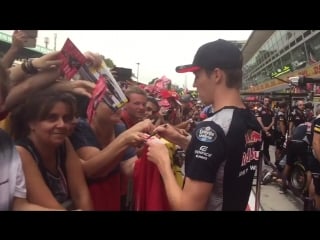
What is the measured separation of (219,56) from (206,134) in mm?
375

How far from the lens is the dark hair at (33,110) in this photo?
5.33 feet

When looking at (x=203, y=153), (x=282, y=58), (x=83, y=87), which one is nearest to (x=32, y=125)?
(x=83, y=87)

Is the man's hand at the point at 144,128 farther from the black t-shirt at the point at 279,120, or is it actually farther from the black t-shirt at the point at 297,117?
the black t-shirt at the point at 279,120

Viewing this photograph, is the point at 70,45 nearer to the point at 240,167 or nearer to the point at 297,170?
the point at 240,167

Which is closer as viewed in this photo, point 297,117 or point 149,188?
point 149,188

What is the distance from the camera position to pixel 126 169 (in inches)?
87.3

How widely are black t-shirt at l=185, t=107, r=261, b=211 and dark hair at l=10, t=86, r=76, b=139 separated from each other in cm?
66

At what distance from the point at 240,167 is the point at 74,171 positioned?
2.64 feet

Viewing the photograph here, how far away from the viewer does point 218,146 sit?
4.72 ft

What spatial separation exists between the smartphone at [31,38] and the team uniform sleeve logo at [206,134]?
3.10 feet

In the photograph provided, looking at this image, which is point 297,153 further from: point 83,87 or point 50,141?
point 50,141

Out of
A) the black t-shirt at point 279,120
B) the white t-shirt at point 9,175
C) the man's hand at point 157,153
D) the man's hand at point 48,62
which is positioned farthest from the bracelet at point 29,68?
the black t-shirt at point 279,120

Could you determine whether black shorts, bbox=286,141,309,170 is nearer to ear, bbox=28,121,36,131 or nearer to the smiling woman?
the smiling woman
